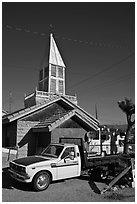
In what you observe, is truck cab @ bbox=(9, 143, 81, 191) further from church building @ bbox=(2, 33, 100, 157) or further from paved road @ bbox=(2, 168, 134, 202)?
church building @ bbox=(2, 33, 100, 157)

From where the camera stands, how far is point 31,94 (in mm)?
21062

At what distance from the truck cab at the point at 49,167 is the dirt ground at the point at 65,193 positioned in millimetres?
374

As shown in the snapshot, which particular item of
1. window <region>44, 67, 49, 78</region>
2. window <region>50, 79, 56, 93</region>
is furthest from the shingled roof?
window <region>44, 67, 49, 78</region>

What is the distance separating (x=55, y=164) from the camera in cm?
771

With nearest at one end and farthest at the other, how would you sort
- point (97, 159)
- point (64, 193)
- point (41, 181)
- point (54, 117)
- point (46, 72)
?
1. point (64, 193)
2. point (41, 181)
3. point (97, 159)
4. point (54, 117)
5. point (46, 72)

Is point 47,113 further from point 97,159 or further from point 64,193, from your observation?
point 64,193

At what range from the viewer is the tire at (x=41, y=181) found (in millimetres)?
7060

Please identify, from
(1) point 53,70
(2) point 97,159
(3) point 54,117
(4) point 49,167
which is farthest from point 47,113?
(4) point 49,167

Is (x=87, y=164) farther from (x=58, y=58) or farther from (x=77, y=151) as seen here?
(x=58, y=58)

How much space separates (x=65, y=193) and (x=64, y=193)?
0.12ft

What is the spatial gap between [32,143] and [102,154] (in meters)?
8.32

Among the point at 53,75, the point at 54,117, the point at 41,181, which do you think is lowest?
the point at 41,181

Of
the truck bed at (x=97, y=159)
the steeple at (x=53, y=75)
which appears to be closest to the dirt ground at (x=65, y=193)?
the truck bed at (x=97, y=159)

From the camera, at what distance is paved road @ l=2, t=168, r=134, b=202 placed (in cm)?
642
